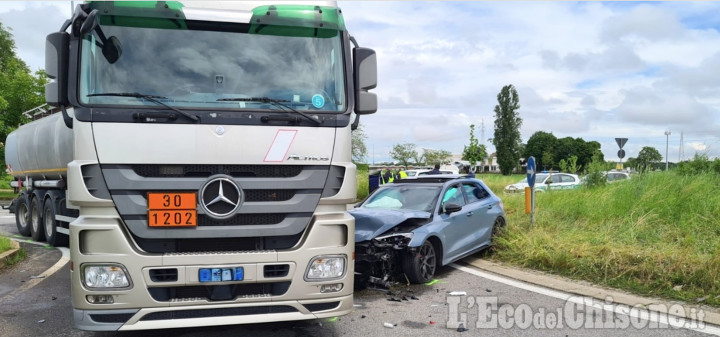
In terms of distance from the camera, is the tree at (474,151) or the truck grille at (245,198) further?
the tree at (474,151)


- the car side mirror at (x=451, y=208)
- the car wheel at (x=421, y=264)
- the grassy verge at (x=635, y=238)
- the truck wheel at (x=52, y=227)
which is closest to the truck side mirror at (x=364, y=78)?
the car wheel at (x=421, y=264)

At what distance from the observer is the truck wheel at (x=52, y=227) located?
990 cm

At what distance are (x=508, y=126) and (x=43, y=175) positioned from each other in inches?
3398

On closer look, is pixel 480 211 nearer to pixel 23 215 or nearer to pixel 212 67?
pixel 212 67

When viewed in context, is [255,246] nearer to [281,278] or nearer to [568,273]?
[281,278]

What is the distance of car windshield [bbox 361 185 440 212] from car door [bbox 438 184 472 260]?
0.19 meters

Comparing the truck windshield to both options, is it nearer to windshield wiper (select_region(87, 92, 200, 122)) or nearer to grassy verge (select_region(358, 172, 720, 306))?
windshield wiper (select_region(87, 92, 200, 122))

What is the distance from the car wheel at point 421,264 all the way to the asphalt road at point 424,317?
0.44 feet

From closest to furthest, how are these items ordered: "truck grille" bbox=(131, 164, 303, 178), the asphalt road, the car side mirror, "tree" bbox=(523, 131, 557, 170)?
1. "truck grille" bbox=(131, 164, 303, 178)
2. the asphalt road
3. the car side mirror
4. "tree" bbox=(523, 131, 557, 170)

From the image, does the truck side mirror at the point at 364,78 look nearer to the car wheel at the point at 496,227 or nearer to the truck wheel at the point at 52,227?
the car wheel at the point at 496,227

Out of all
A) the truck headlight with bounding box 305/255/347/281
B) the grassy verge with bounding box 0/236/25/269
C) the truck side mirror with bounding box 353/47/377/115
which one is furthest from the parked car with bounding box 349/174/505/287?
the grassy verge with bounding box 0/236/25/269

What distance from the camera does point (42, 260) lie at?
8961 millimetres

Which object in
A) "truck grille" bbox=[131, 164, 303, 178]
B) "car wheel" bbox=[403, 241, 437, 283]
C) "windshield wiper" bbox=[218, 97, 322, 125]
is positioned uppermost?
"windshield wiper" bbox=[218, 97, 322, 125]

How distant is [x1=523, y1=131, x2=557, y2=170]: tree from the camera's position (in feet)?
358
